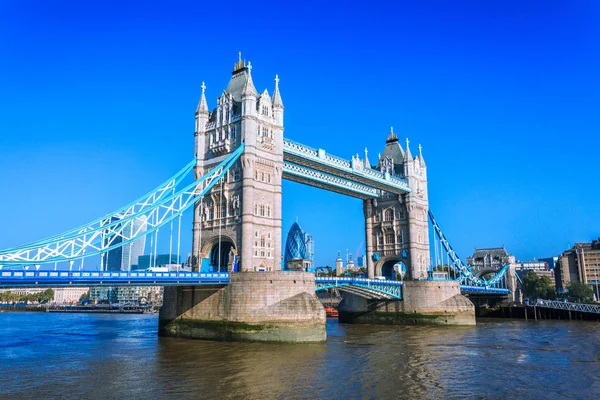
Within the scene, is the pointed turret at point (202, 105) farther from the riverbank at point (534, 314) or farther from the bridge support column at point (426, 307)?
the riverbank at point (534, 314)

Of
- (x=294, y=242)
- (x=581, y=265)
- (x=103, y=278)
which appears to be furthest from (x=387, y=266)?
(x=294, y=242)

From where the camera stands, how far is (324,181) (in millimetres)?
58250

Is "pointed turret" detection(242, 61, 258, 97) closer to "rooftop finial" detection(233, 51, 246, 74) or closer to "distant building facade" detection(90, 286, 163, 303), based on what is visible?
"rooftop finial" detection(233, 51, 246, 74)

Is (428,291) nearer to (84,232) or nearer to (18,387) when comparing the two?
(84,232)

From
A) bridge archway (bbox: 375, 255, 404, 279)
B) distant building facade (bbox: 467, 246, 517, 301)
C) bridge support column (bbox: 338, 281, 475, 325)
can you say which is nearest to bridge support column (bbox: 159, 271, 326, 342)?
bridge support column (bbox: 338, 281, 475, 325)

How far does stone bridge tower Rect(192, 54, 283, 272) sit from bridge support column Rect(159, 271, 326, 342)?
11.8 feet

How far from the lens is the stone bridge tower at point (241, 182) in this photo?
148ft

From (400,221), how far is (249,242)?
103ft

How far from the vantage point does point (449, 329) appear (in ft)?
180

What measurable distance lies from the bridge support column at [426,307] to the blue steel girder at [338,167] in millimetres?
13003

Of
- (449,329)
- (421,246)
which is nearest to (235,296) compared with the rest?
(449,329)

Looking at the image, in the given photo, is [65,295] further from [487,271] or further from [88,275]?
[88,275]

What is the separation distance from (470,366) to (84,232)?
1058 inches

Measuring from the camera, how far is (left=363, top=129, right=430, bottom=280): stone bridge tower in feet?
224
